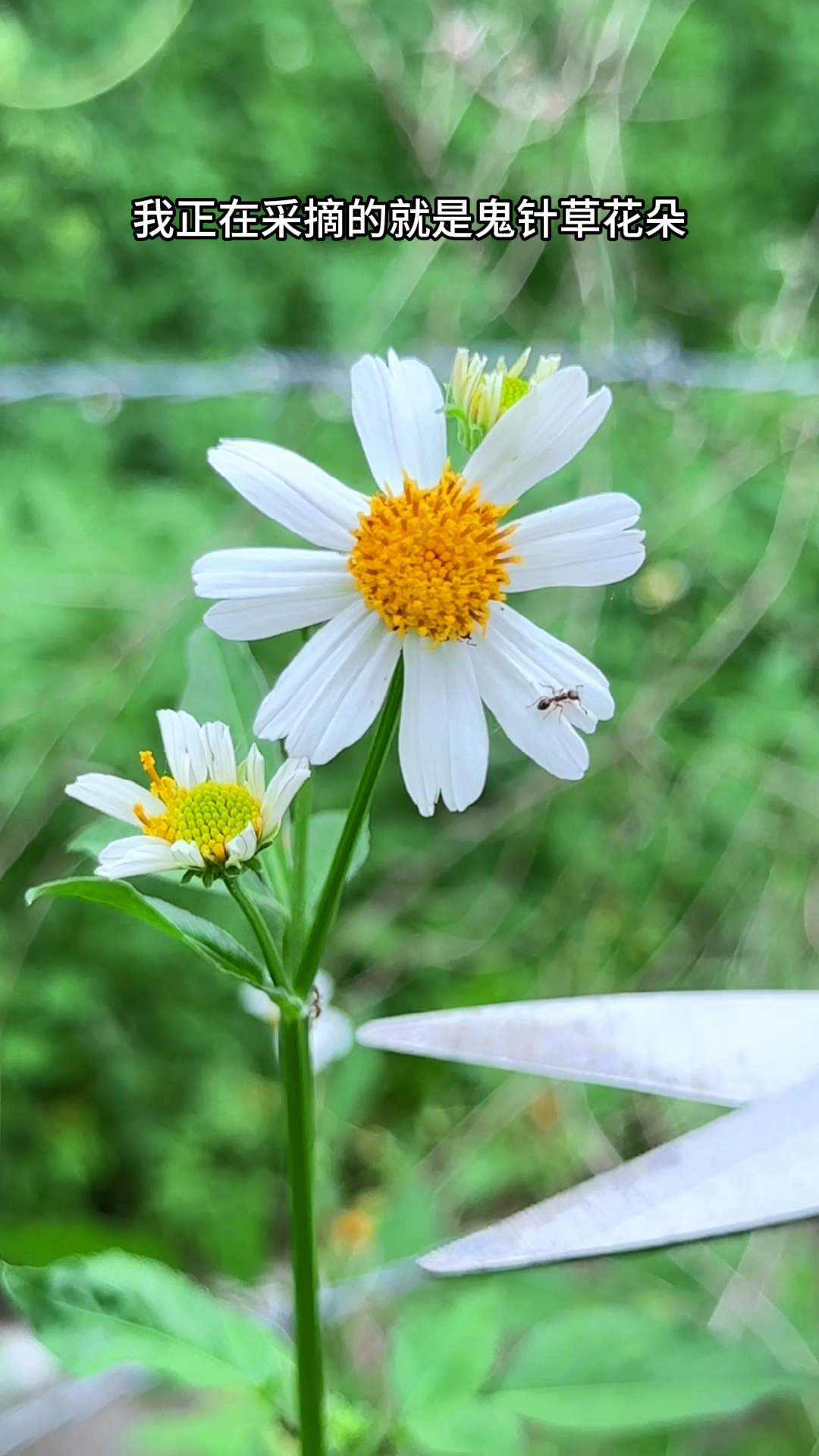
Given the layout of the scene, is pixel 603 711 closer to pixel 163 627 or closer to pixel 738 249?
pixel 163 627

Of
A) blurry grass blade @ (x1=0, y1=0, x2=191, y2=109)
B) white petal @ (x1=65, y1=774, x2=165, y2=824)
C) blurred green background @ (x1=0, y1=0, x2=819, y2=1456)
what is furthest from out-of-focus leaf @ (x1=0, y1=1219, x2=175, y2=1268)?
blurry grass blade @ (x1=0, y1=0, x2=191, y2=109)

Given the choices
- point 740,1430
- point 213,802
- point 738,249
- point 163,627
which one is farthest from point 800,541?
point 213,802

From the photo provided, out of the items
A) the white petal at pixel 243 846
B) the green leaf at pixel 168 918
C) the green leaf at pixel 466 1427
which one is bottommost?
the green leaf at pixel 466 1427

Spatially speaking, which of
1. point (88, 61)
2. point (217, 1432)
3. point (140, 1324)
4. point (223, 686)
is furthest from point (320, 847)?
point (88, 61)

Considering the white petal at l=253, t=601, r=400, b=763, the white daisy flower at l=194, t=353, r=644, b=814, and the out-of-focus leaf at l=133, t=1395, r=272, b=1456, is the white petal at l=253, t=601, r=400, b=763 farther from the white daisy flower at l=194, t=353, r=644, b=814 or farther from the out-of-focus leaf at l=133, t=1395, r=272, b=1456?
the out-of-focus leaf at l=133, t=1395, r=272, b=1456

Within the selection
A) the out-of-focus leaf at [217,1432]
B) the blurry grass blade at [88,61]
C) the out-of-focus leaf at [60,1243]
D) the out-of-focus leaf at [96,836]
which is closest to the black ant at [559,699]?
the out-of-focus leaf at [96,836]

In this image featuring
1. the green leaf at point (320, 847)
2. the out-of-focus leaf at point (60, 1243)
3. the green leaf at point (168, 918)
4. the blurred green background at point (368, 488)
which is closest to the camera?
the green leaf at point (168, 918)

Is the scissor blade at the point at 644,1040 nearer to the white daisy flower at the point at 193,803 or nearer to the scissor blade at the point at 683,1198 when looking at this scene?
the scissor blade at the point at 683,1198
